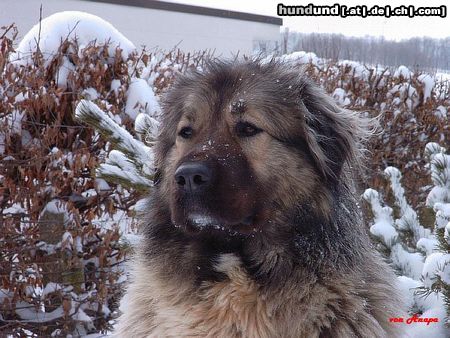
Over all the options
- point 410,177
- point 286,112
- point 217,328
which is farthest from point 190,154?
point 410,177

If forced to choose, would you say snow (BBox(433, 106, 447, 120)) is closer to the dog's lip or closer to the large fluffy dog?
the large fluffy dog

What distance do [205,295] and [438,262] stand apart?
56.0 inches

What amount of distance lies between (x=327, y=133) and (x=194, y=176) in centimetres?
79

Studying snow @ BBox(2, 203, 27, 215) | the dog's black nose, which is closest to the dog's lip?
the dog's black nose

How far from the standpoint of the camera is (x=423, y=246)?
4043 mm

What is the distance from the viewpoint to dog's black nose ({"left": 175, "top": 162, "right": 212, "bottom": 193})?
2.85 meters

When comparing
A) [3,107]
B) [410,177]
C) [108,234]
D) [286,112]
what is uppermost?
[286,112]

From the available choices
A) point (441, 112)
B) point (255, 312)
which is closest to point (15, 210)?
point (255, 312)

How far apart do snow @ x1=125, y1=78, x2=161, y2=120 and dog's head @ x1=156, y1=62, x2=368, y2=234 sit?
1.99m

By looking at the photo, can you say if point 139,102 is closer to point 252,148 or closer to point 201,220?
point 252,148

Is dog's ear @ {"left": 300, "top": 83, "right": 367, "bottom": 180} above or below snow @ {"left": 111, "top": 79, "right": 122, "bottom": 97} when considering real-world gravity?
above

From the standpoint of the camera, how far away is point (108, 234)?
16.8 ft

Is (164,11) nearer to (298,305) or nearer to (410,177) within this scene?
(410,177)

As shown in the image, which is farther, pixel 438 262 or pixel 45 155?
pixel 45 155
